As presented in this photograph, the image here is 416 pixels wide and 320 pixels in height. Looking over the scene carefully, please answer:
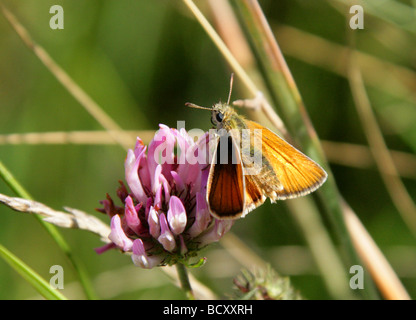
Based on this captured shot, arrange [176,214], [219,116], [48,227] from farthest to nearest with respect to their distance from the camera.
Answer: [219,116]
[48,227]
[176,214]

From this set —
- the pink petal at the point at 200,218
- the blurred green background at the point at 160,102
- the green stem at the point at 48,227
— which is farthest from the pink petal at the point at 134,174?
the blurred green background at the point at 160,102

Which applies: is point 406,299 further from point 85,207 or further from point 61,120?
point 61,120

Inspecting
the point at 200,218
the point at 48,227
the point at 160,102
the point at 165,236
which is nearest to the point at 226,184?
the point at 200,218

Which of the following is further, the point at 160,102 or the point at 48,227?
the point at 160,102

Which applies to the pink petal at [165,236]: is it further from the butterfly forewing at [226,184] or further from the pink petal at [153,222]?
the butterfly forewing at [226,184]

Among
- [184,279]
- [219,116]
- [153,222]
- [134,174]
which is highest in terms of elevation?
[219,116]

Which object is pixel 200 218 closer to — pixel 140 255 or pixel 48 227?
pixel 140 255

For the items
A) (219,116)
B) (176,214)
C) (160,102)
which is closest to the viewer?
(176,214)
